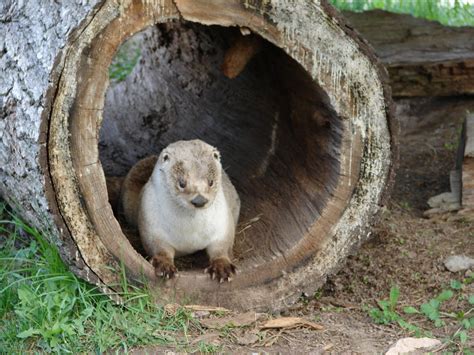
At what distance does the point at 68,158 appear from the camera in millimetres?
4281

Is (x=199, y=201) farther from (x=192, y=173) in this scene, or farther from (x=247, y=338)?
(x=247, y=338)

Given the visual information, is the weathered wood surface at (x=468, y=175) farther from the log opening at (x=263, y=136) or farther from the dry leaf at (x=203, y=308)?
the dry leaf at (x=203, y=308)

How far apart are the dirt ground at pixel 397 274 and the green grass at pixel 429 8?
1211mm

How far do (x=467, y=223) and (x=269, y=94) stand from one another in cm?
165

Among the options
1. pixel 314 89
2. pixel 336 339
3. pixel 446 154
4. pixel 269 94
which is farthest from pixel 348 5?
pixel 336 339

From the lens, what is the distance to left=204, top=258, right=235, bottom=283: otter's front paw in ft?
16.0

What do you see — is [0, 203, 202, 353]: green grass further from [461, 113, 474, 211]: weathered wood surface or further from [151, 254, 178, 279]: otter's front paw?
[461, 113, 474, 211]: weathered wood surface

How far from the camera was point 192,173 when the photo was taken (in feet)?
15.9

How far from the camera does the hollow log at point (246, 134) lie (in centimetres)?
424

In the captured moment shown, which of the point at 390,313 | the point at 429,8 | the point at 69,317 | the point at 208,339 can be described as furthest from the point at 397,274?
the point at 429,8

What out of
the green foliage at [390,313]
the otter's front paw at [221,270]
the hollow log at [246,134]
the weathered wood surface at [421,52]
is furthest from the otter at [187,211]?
the weathered wood surface at [421,52]

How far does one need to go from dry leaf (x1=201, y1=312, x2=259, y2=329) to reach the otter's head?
65 cm

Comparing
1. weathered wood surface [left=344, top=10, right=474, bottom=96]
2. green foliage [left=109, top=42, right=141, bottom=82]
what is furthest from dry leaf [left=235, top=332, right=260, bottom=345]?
green foliage [left=109, top=42, right=141, bottom=82]

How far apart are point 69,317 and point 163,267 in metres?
0.60
